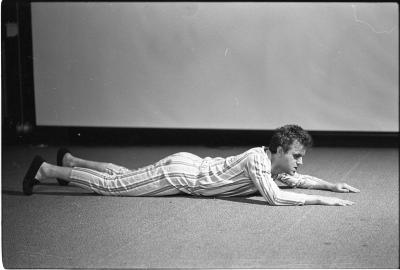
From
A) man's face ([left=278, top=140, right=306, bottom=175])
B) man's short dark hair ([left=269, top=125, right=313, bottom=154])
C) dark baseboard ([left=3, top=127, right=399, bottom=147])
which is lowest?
dark baseboard ([left=3, top=127, right=399, bottom=147])

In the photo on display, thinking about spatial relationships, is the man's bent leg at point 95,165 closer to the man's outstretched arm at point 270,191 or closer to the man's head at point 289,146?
the man's outstretched arm at point 270,191

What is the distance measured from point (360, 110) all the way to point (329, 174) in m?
1.31

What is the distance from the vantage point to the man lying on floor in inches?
116

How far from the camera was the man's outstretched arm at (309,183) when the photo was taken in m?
3.29

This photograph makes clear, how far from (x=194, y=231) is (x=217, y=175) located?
0.51 metres

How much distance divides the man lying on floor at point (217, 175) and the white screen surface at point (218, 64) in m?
1.85

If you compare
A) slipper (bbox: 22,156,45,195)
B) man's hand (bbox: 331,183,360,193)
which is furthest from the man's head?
slipper (bbox: 22,156,45,195)

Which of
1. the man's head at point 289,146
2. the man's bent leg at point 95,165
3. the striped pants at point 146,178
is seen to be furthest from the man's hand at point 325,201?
the man's bent leg at point 95,165

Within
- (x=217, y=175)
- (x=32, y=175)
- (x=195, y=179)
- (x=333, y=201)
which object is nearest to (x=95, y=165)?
(x=32, y=175)

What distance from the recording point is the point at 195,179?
312 centimetres

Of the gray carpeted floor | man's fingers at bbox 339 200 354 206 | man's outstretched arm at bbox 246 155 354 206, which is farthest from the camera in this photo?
man's fingers at bbox 339 200 354 206

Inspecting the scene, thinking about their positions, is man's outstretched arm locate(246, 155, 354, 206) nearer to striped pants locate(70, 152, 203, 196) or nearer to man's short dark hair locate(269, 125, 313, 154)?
man's short dark hair locate(269, 125, 313, 154)

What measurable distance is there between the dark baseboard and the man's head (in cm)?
220

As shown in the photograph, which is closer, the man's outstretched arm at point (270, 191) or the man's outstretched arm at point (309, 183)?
the man's outstretched arm at point (270, 191)
